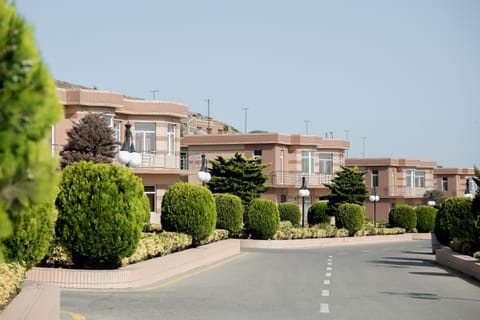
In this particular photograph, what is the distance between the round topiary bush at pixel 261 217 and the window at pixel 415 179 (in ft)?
186

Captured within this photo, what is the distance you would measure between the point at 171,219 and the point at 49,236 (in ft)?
38.3

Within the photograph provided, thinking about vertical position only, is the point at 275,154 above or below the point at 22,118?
above

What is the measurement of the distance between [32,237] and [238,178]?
31.8 metres

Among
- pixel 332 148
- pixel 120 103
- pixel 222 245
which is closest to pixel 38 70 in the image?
pixel 222 245

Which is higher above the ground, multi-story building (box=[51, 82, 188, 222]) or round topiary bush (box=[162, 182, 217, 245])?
multi-story building (box=[51, 82, 188, 222])

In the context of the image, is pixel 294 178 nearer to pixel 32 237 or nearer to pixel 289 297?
pixel 289 297

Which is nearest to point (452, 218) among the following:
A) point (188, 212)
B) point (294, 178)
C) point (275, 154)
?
point (188, 212)

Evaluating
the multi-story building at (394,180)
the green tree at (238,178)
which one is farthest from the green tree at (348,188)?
the multi-story building at (394,180)

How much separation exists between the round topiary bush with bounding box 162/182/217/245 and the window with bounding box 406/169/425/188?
68.1 m

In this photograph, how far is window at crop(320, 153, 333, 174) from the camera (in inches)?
2916

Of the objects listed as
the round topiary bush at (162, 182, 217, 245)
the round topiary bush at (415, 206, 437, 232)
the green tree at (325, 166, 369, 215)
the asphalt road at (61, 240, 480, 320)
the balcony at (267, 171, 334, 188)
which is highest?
the balcony at (267, 171, 334, 188)

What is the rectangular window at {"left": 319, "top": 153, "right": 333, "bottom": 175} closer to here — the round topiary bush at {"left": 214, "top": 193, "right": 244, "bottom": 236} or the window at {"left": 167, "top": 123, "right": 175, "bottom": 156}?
the window at {"left": 167, "top": 123, "right": 175, "bottom": 156}

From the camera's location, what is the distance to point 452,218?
30.6 meters

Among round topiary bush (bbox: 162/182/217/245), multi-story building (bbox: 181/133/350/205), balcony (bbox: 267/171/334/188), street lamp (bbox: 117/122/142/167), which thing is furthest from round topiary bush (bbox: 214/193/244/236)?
balcony (bbox: 267/171/334/188)
